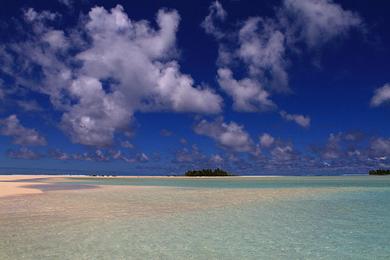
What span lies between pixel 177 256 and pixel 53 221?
544cm

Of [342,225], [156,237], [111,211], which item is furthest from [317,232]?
[111,211]

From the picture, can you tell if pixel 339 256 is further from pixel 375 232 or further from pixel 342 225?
pixel 342 225

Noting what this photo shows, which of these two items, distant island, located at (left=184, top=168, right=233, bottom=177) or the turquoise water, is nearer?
the turquoise water

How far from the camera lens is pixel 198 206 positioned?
15.4m

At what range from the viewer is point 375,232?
962 centimetres

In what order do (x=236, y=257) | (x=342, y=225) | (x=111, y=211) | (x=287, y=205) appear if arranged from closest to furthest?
(x=236, y=257) → (x=342, y=225) → (x=111, y=211) → (x=287, y=205)

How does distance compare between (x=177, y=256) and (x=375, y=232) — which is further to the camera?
(x=375, y=232)

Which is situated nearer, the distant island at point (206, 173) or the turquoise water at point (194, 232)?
the turquoise water at point (194, 232)

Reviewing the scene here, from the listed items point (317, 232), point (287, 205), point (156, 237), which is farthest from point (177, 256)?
point (287, 205)

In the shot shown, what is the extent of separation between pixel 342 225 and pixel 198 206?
243 inches

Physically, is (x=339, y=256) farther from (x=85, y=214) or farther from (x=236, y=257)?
(x=85, y=214)

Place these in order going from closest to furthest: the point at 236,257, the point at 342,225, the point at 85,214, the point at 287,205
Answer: the point at 236,257, the point at 342,225, the point at 85,214, the point at 287,205

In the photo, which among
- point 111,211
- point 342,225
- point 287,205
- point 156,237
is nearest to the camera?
point 156,237

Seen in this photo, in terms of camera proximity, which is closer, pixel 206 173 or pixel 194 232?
pixel 194 232
